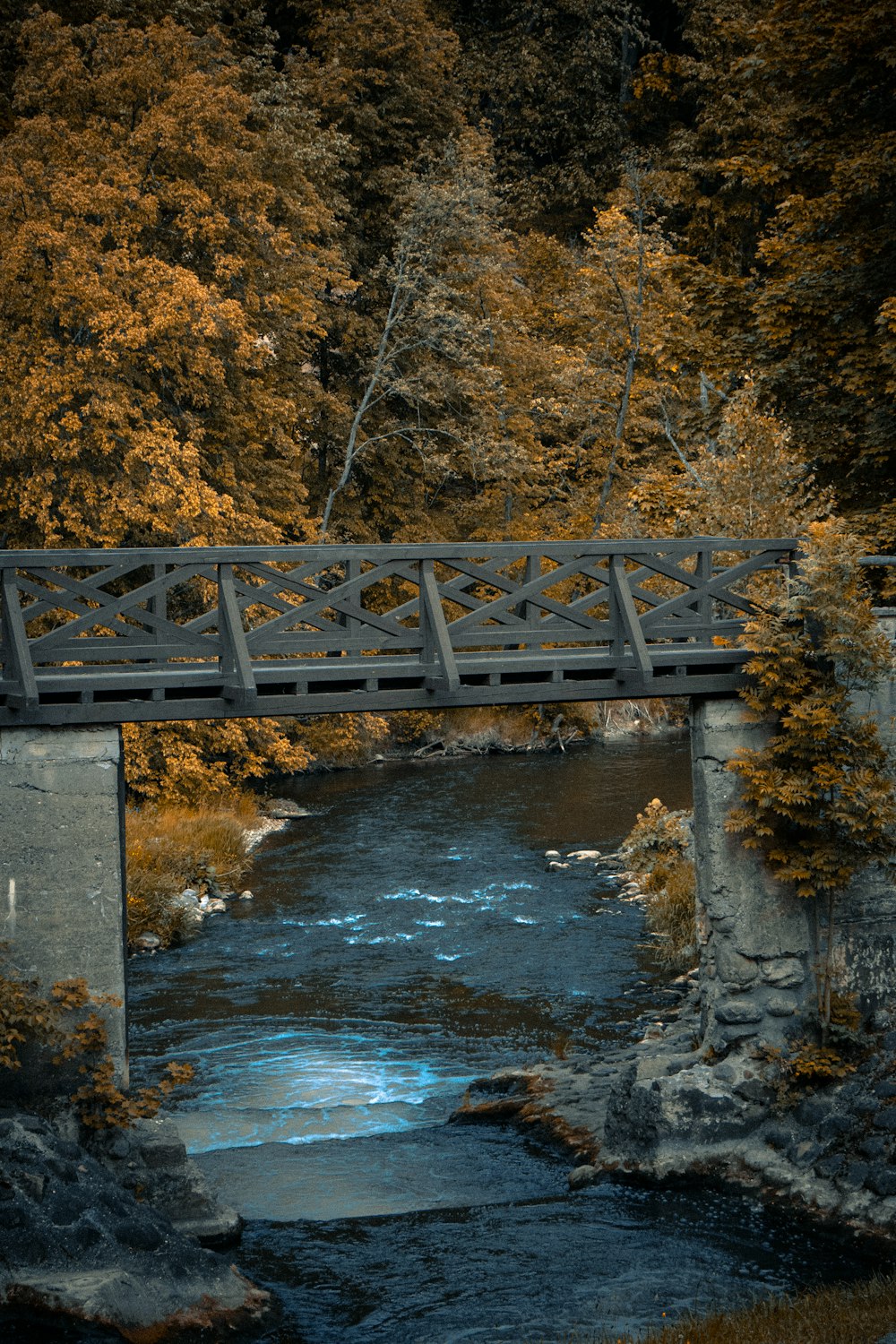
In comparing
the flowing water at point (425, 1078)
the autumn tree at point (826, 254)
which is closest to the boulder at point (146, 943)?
the flowing water at point (425, 1078)

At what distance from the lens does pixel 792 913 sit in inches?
454

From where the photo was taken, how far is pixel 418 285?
31844 mm

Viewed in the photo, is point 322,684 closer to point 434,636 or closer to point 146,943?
point 434,636

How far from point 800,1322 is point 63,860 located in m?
5.96

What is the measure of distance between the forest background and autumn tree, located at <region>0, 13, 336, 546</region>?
2.8 inches

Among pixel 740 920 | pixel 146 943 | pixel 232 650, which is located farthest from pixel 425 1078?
pixel 146 943

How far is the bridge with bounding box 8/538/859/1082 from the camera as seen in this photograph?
32.8ft

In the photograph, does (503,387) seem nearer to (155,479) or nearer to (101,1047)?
(155,479)

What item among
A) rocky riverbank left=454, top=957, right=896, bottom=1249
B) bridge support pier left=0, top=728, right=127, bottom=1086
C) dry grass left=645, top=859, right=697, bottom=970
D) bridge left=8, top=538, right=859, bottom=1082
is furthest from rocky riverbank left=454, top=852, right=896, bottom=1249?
bridge support pier left=0, top=728, right=127, bottom=1086

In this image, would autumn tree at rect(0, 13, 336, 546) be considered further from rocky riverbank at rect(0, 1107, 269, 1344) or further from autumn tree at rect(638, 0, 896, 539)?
rocky riverbank at rect(0, 1107, 269, 1344)

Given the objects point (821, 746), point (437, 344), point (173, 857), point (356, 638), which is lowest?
point (173, 857)

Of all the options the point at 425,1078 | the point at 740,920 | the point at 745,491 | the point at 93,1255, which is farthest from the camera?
the point at 745,491

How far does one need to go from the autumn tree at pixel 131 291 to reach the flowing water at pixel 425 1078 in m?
6.74

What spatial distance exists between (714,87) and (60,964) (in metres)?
31.5
